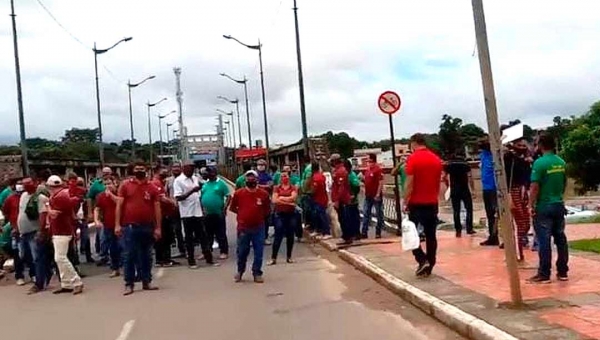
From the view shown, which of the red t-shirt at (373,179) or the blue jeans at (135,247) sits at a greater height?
the red t-shirt at (373,179)

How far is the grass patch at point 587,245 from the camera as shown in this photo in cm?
1321

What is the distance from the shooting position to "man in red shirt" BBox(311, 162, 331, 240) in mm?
18375

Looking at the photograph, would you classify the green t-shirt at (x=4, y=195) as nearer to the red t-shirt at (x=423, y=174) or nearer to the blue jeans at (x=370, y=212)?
the blue jeans at (x=370, y=212)

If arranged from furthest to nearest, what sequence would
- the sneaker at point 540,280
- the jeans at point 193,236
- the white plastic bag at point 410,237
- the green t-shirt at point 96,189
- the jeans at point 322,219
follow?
the jeans at point 322,219 < the green t-shirt at point 96,189 < the jeans at point 193,236 < the white plastic bag at point 410,237 < the sneaker at point 540,280

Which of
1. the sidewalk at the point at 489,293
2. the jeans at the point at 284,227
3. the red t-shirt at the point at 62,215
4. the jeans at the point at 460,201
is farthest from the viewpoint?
the jeans at the point at 460,201

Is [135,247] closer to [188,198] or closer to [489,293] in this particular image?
[188,198]

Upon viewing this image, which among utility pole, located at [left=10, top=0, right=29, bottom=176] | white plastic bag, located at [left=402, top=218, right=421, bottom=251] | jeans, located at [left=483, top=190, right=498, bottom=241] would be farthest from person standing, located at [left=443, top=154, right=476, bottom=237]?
utility pole, located at [left=10, top=0, right=29, bottom=176]

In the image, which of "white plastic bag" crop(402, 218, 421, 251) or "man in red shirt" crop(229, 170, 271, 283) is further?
"man in red shirt" crop(229, 170, 271, 283)

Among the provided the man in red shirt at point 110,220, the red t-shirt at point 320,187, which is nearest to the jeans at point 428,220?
the man in red shirt at point 110,220

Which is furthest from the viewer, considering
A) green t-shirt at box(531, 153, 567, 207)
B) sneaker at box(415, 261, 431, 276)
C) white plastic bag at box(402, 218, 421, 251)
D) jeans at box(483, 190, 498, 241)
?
jeans at box(483, 190, 498, 241)

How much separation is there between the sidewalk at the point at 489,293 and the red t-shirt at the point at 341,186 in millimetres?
2301

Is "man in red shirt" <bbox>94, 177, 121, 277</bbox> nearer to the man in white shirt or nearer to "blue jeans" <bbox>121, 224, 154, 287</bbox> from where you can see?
the man in white shirt

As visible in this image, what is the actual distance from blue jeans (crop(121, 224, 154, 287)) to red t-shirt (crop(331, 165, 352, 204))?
5.30 meters

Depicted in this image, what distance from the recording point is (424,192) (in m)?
11.5
